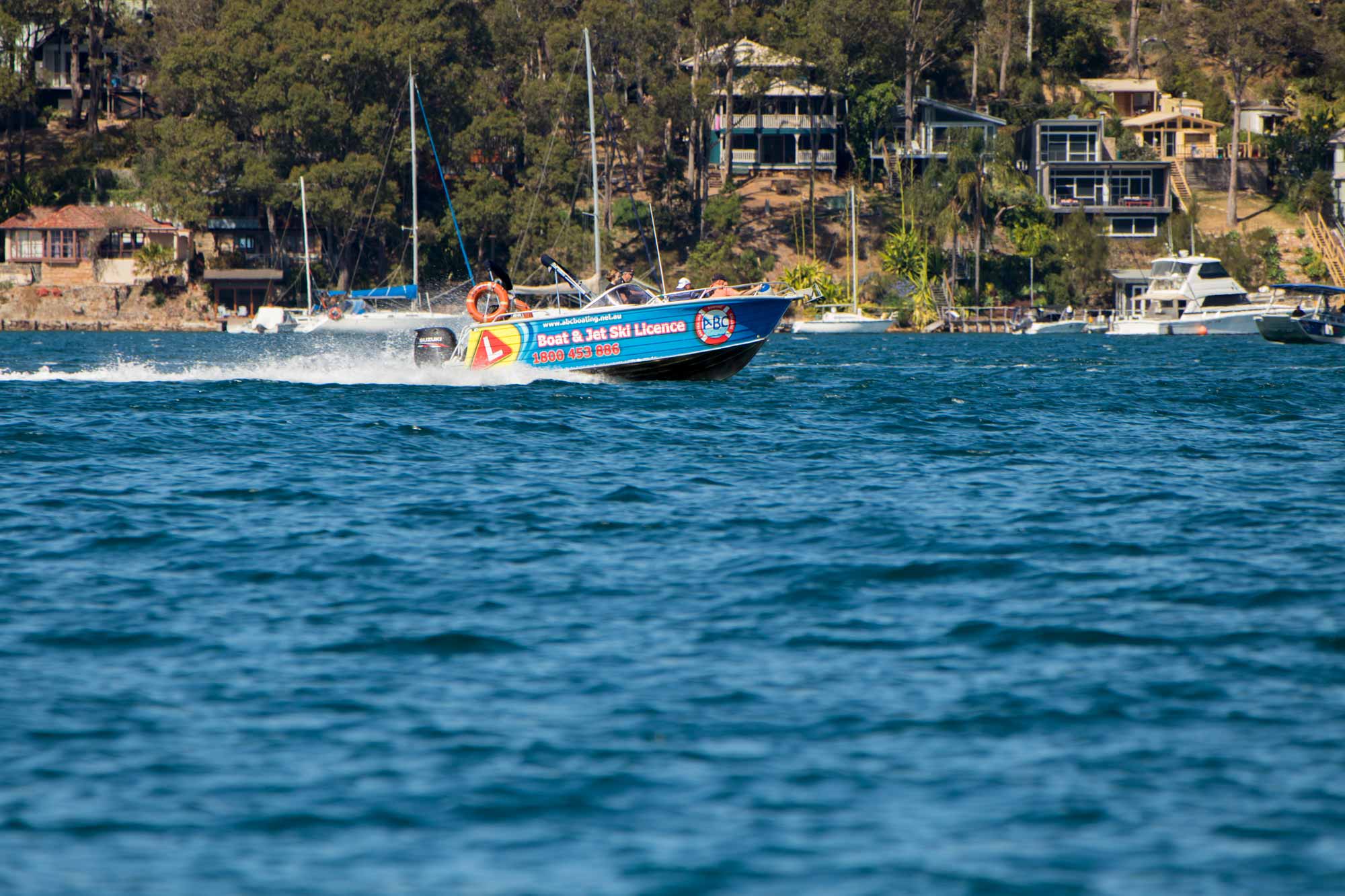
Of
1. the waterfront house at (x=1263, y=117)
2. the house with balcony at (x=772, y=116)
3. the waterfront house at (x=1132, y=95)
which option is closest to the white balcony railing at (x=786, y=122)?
the house with balcony at (x=772, y=116)

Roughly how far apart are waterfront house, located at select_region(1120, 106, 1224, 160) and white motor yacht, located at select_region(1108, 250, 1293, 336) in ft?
62.5

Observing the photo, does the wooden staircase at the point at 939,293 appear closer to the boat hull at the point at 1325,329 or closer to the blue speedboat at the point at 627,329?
the boat hull at the point at 1325,329

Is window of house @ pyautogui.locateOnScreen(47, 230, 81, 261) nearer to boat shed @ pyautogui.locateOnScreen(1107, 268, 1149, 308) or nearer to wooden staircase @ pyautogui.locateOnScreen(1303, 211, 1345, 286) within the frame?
boat shed @ pyautogui.locateOnScreen(1107, 268, 1149, 308)

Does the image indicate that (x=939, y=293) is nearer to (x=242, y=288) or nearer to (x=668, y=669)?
(x=242, y=288)

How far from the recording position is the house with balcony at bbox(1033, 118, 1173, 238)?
87438 mm

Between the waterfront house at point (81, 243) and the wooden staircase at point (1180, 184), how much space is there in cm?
5891

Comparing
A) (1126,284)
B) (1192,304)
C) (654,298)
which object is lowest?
(654,298)

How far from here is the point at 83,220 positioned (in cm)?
8475

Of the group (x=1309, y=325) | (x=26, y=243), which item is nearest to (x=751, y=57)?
(x=26, y=243)

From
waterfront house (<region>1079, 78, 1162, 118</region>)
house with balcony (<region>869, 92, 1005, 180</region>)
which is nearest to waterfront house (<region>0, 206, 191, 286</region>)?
house with balcony (<region>869, 92, 1005, 180</region>)

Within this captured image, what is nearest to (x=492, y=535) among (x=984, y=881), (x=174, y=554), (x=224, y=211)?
(x=174, y=554)

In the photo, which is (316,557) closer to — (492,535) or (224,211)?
(492,535)

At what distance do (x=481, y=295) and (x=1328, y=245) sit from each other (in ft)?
228

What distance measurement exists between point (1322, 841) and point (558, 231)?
74.3m
